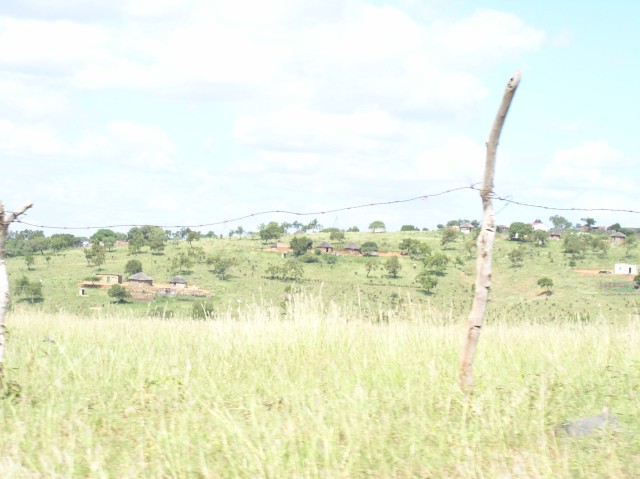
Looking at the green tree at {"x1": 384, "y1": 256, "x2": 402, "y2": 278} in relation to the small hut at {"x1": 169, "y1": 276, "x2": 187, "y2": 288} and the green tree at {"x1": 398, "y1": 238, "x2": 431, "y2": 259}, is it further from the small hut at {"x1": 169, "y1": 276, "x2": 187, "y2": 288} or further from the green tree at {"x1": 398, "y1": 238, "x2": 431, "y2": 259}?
the small hut at {"x1": 169, "y1": 276, "x2": 187, "y2": 288}

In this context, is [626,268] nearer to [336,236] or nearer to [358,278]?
[358,278]

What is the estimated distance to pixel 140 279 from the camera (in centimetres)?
8375

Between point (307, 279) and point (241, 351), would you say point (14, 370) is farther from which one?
point (307, 279)

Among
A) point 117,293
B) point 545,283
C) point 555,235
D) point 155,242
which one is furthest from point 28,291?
point 555,235

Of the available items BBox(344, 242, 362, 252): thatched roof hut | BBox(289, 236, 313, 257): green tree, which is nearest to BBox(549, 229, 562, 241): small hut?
BBox(344, 242, 362, 252): thatched roof hut

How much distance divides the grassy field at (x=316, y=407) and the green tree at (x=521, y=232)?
12484 centimetres

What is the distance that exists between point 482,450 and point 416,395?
126 centimetres

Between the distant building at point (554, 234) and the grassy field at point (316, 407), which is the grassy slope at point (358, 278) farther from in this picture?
the grassy field at point (316, 407)

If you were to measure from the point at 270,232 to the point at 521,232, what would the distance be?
4600 cm

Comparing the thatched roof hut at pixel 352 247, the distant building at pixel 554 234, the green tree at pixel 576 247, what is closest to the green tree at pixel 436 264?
the thatched roof hut at pixel 352 247

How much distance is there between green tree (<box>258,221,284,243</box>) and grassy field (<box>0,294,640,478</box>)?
10732 cm

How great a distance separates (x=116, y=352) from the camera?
8148mm

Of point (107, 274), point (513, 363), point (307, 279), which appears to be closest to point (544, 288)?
point (307, 279)

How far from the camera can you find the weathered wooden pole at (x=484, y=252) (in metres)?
6.32
